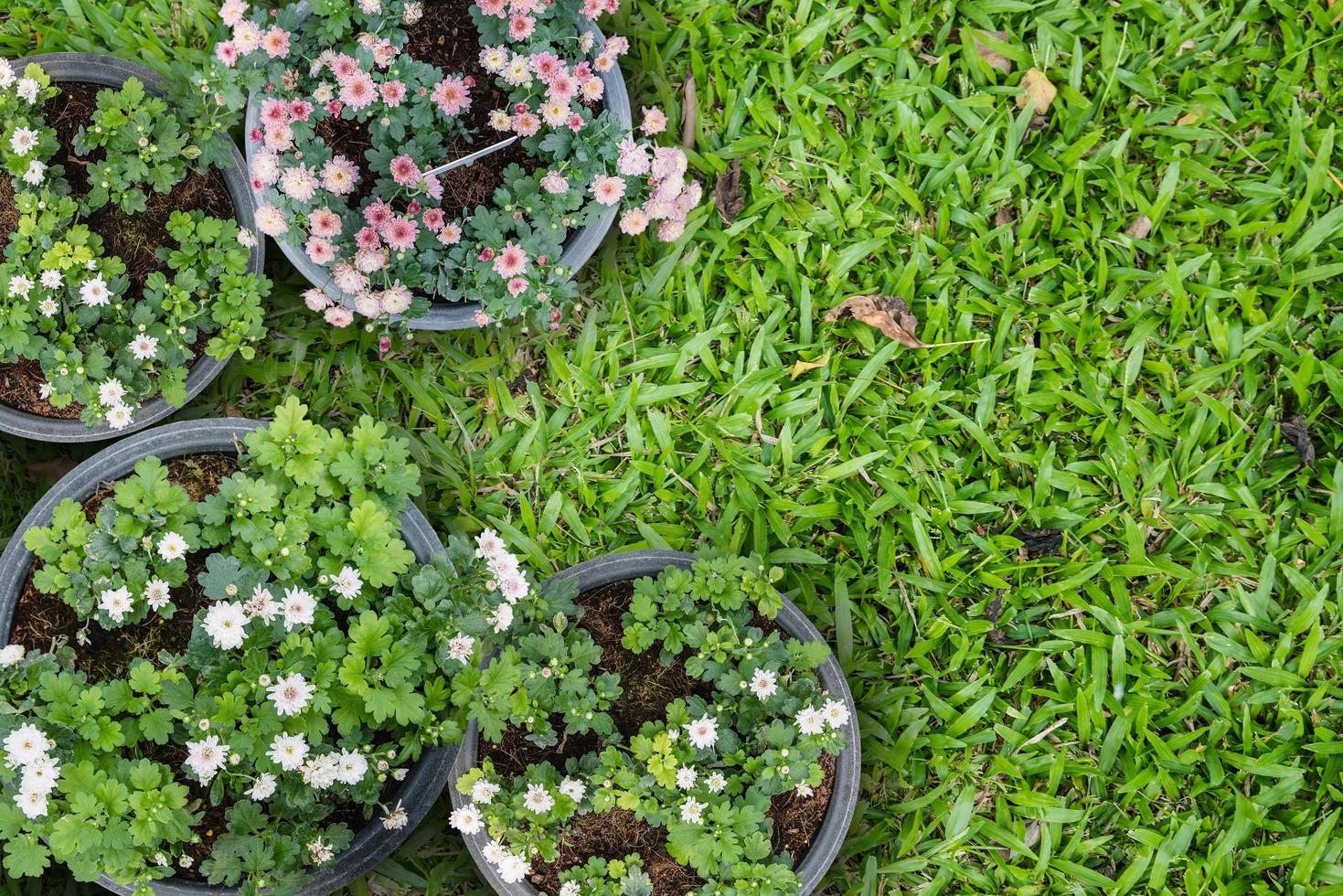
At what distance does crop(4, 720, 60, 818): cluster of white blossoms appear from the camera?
178cm

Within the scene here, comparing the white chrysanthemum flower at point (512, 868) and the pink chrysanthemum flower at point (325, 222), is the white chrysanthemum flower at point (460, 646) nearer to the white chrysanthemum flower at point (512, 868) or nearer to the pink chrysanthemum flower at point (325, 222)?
the white chrysanthemum flower at point (512, 868)

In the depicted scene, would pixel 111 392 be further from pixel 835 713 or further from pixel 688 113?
pixel 835 713

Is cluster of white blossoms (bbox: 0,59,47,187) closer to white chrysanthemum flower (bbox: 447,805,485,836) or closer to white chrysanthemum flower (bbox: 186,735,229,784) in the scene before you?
white chrysanthemum flower (bbox: 186,735,229,784)

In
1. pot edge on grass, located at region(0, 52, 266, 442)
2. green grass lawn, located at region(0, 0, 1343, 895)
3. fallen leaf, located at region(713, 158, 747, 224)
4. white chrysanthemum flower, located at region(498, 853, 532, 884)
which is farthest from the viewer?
fallen leaf, located at region(713, 158, 747, 224)

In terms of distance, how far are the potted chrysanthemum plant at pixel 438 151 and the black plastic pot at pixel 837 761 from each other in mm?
629

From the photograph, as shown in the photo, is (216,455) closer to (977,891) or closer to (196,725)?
(196,725)

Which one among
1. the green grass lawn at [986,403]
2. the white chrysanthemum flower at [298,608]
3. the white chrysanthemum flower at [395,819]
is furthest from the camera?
the green grass lawn at [986,403]

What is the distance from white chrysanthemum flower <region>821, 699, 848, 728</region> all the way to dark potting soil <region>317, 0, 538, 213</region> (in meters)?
1.48

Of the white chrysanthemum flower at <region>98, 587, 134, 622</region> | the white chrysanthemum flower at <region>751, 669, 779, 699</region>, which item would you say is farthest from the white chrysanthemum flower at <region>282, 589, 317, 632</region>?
the white chrysanthemum flower at <region>751, 669, 779, 699</region>

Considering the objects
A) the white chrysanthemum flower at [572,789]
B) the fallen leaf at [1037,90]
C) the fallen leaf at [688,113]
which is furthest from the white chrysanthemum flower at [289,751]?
the fallen leaf at [1037,90]

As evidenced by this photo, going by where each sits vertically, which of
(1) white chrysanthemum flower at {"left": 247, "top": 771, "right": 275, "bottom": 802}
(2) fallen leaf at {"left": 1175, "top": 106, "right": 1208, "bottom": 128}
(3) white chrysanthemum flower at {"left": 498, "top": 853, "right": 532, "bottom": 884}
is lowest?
(3) white chrysanthemum flower at {"left": 498, "top": 853, "right": 532, "bottom": 884}

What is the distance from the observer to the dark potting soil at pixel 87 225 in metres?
2.35

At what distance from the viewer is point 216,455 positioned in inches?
91.5

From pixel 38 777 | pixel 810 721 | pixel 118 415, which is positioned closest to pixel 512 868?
pixel 810 721
